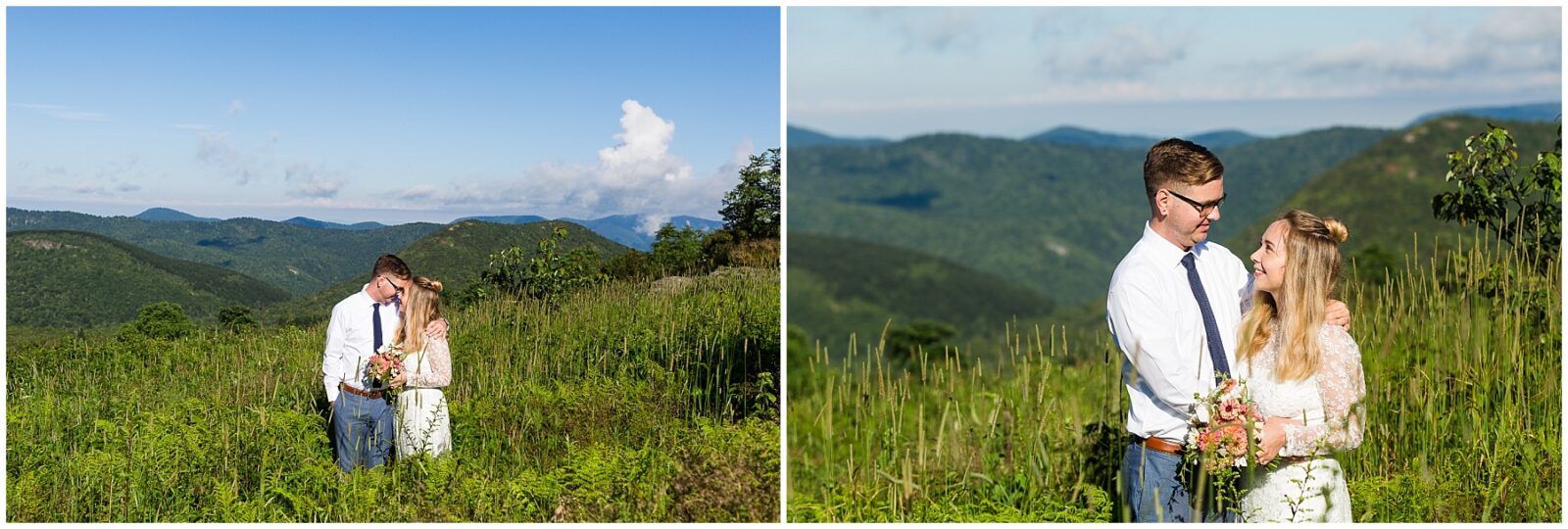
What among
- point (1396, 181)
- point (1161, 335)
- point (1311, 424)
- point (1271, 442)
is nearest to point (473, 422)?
point (1161, 335)

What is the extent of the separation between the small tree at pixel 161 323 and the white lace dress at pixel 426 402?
1113 millimetres

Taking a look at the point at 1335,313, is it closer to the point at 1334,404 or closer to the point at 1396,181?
the point at 1334,404

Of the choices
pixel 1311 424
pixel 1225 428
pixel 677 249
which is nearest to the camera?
pixel 1225 428

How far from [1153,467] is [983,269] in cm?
9896

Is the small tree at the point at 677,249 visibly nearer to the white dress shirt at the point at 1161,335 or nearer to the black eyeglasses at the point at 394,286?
the black eyeglasses at the point at 394,286

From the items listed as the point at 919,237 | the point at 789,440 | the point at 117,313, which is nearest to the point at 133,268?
the point at 117,313

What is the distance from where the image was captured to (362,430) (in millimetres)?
4926

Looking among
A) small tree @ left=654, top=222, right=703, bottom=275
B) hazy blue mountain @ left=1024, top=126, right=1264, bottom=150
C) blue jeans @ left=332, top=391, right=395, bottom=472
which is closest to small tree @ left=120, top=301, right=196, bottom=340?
blue jeans @ left=332, top=391, right=395, bottom=472

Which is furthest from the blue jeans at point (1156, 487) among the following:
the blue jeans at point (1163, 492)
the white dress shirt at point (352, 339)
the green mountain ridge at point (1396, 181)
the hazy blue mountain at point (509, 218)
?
the green mountain ridge at point (1396, 181)

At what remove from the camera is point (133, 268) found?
5.20 m

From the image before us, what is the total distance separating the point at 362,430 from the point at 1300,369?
374 cm

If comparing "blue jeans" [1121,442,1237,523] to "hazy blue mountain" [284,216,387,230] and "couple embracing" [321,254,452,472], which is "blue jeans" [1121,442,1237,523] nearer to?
"couple embracing" [321,254,452,472]

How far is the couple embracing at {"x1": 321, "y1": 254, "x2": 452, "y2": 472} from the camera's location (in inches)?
193

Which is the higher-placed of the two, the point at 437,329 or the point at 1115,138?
the point at 1115,138
